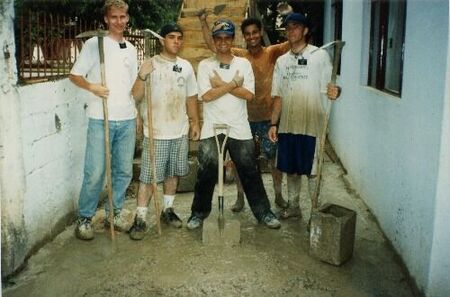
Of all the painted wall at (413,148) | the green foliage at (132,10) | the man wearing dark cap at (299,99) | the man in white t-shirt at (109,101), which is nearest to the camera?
the painted wall at (413,148)

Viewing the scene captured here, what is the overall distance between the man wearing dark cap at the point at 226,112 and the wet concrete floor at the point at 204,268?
0.41 metres

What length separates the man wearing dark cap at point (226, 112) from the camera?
430cm

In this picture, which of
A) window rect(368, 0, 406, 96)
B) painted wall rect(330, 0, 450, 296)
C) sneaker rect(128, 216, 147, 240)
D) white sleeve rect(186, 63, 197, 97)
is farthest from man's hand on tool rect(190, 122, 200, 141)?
window rect(368, 0, 406, 96)

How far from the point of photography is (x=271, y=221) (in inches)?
186

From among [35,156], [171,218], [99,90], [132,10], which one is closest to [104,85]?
[99,90]

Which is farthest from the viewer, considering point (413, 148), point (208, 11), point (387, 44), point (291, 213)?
point (208, 11)

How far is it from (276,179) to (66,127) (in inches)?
94.7

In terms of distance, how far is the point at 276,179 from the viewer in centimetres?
532

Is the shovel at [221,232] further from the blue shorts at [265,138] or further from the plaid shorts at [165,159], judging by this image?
the blue shorts at [265,138]

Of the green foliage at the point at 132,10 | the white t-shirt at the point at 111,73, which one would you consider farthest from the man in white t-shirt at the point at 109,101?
the green foliage at the point at 132,10

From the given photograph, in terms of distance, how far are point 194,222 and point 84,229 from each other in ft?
3.60

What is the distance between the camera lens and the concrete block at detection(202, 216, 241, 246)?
4277 millimetres

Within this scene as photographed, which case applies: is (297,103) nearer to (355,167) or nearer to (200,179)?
(200,179)

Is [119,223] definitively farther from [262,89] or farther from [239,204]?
[262,89]
